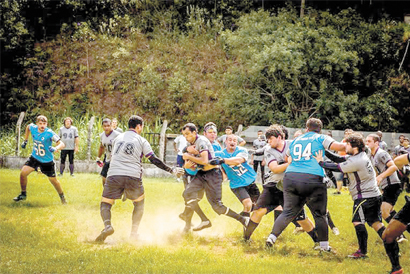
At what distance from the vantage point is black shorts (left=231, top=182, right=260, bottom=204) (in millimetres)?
9445

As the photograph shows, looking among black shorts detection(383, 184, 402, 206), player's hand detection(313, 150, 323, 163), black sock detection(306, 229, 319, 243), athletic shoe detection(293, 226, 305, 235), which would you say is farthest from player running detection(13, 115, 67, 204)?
black shorts detection(383, 184, 402, 206)

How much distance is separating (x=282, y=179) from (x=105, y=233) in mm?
3182

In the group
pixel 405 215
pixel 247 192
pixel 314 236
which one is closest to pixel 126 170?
pixel 247 192

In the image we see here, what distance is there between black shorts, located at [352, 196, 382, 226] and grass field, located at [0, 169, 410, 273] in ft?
2.26

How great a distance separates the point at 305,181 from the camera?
25.3ft

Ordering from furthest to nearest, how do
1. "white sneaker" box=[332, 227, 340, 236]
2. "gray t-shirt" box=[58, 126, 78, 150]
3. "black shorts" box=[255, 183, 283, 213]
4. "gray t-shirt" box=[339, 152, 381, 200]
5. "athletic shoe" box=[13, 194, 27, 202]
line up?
"gray t-shirt" box=[58, 126, 78, 150] < "athletic shoe" box=[13, 194, 27, 202] < "white sneaker" box=[332, 227, 340, 236] < "black shorts" box=[255, 183, 283, 213] < "gray t-shirt" box=[339, 152, 381, 200]

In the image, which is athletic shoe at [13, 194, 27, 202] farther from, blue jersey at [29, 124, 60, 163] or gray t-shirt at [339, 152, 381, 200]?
gray t-shirt at [339, 152, 381, 200]

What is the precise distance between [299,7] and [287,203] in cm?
2201

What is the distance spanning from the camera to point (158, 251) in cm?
791

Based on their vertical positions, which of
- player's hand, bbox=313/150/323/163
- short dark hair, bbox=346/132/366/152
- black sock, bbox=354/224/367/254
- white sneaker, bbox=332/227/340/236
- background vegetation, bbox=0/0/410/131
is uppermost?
background vegetation, bbox=0/0/410/131

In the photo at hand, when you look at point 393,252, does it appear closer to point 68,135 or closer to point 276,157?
point 276,157

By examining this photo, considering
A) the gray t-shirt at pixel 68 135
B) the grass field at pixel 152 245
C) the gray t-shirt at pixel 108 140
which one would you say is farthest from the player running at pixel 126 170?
the gray t-shirt at pixel 68 135

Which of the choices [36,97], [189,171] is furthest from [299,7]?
[189,171]

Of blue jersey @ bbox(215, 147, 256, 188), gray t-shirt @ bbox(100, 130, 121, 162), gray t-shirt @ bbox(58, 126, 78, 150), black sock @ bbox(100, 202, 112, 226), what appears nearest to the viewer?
black sock @ bbox(100, 202, 112, 226)
